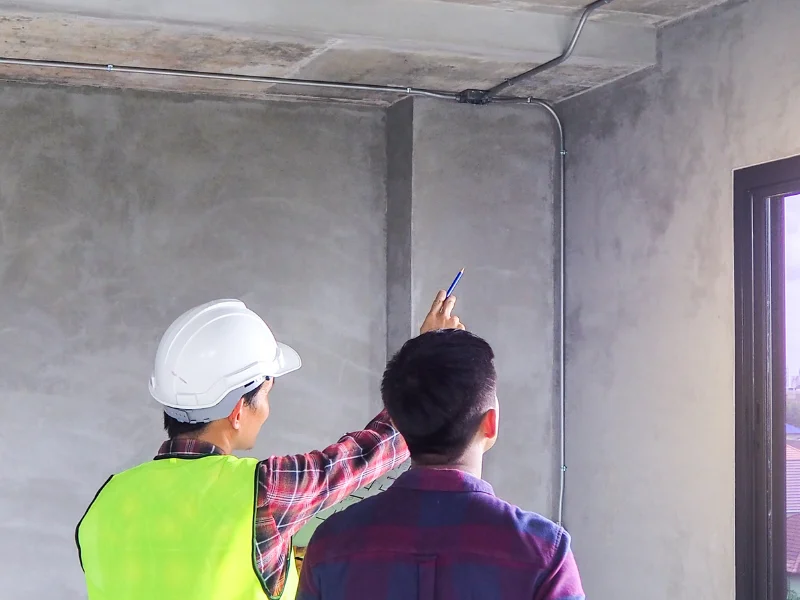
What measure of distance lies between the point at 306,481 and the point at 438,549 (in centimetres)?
43

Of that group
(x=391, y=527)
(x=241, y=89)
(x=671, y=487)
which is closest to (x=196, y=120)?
(x=241, y=89)

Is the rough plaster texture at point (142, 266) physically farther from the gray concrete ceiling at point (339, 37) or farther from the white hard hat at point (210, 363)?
the white hard hat at point (210, 363)

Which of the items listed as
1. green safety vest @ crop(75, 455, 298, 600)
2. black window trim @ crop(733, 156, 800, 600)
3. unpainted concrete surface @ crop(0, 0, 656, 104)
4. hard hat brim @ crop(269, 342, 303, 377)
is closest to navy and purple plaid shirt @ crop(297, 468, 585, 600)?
green safety vest @ crop(75, 455, 298, 600)

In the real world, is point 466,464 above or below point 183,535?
above

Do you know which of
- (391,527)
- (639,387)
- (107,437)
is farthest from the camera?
(107,437)

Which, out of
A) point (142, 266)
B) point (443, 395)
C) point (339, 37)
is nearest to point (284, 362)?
point (443, 395)

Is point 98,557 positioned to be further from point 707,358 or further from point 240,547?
point 707,358

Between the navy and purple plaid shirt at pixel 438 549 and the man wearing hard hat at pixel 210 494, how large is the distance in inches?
9.6

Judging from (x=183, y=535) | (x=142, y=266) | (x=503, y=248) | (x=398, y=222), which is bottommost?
(x=183, y=535)

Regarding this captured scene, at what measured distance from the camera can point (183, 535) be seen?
57.8 inches

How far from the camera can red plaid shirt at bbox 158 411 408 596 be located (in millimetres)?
1499

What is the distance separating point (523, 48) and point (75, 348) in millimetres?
1898

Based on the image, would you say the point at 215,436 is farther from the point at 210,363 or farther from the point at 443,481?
the point at 443,481

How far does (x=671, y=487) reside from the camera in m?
3.00
